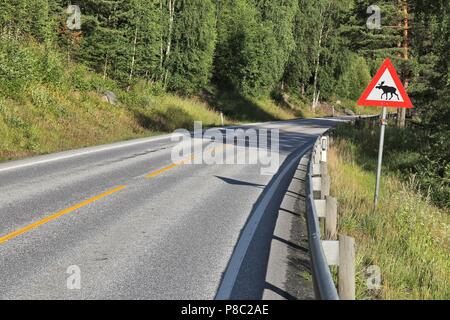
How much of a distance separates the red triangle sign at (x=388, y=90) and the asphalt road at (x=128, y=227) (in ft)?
9.13

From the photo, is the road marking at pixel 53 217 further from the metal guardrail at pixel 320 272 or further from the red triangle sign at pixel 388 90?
the red triangle sign at pixel 388 90

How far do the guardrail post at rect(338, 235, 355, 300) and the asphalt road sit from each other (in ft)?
3.25

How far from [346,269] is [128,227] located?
3809 mm

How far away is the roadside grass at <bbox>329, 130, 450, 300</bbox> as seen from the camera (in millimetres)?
5195

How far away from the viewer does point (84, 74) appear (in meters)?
24.2

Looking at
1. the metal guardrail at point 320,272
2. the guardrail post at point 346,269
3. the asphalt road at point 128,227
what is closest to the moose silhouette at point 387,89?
the asphalt road at point 128,227

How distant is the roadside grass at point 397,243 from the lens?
5.20 meters

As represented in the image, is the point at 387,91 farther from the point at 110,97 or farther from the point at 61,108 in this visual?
the point at 110,97

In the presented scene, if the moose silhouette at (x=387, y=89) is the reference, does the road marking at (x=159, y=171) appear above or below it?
below

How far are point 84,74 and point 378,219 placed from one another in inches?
809

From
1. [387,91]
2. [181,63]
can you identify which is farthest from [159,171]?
[181,63]

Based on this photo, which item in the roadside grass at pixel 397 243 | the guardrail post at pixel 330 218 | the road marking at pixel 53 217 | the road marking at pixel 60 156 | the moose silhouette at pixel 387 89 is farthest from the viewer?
the road marking at pixel 60 156

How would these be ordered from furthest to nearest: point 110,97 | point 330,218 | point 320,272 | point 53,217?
point 110,97 < point 53,217 < point 330,218 < point 320,272

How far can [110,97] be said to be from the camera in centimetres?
2433
